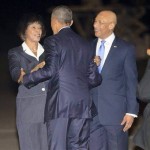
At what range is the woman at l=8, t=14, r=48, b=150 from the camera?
6410mm

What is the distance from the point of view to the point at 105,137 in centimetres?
658

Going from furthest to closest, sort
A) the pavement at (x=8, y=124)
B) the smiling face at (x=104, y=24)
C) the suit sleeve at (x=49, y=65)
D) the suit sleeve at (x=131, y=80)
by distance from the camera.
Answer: the pavement at (x=8, y=124) < the smiling face at (x=104, y=24) < the suit sleeve at (x=131, y=80) < the suit sleeve at (x=49, y=65)

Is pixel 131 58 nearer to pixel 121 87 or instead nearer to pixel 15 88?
pixel 121 87

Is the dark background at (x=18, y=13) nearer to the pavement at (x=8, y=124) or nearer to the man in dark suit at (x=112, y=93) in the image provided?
the pavement at (x=8, y=124)

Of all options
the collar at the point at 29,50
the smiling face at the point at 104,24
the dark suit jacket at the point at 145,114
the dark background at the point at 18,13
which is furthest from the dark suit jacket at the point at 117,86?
the dark background at the point at 18,13

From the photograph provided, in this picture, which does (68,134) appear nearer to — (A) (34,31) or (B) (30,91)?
(B) (30,91)

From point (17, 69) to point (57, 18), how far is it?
70 cm

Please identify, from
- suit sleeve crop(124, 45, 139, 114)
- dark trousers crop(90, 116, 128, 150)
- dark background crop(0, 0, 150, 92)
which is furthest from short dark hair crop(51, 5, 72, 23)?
dark background crop(0, 0, 150, 92)

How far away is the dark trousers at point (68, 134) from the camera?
5.96 m

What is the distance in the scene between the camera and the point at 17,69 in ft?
20.7

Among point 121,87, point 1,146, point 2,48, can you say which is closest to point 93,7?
point 2,48

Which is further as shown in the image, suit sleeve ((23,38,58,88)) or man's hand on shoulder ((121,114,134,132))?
man's hand on shoulder ((121,114,134,132))

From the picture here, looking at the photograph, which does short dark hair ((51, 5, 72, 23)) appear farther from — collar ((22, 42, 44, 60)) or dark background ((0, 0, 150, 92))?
dark background ((0, 0, 150, 92))

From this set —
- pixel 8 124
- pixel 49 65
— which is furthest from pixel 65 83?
pixel 8 124
